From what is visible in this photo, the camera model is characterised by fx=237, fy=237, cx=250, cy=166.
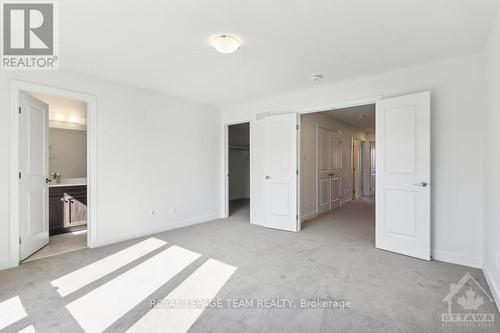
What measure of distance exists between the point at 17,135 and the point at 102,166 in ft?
3.24

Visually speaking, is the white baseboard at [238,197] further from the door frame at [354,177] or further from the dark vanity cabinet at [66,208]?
the dark vanity cabinet at [66,208]

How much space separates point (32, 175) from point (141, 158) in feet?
4.56

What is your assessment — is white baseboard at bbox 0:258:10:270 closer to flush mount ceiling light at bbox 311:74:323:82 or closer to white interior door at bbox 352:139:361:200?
flush mount ceiling light at bbox 311:74:323:82

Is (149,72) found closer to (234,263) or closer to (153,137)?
(153,137)

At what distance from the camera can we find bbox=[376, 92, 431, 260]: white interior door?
299 centimetres

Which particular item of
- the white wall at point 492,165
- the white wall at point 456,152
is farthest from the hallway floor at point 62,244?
the white wall at point 456,152

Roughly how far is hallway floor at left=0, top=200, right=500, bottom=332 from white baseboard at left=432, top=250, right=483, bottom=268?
0.47 ft

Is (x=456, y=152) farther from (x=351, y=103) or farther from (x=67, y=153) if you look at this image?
(x=67, y=153)

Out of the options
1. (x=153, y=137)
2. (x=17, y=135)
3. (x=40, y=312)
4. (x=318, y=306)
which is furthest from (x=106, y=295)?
(x=153, y=137)

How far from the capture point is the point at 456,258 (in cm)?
287

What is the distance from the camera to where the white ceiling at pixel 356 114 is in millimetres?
5375

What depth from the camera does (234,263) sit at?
2.88 m

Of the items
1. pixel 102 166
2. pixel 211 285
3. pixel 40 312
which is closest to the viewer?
pixel 40 312

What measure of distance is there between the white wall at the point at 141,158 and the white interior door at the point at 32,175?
0.59ft
